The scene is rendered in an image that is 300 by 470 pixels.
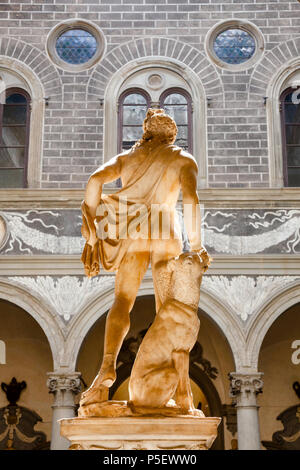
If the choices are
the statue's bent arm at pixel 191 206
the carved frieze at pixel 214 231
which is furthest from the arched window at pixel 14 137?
the statue's bent arm at pixel 191 206

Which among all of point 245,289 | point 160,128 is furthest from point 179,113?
point 160,128

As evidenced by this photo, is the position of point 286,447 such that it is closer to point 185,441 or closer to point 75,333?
point 75,333

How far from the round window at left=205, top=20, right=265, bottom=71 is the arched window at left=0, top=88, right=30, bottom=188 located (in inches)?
125

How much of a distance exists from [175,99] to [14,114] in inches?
104

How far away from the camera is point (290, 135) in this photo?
1336 cm

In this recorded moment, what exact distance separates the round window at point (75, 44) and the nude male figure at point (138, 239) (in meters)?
8.15

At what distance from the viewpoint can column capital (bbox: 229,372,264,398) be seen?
11.7 meters

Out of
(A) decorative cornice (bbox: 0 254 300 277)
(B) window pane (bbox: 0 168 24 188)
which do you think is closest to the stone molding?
→ (A) decorative cornice (bbox: 0 254 300 277)

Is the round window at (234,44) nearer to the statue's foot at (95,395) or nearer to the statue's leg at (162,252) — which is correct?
the statue's leg at (162,252)

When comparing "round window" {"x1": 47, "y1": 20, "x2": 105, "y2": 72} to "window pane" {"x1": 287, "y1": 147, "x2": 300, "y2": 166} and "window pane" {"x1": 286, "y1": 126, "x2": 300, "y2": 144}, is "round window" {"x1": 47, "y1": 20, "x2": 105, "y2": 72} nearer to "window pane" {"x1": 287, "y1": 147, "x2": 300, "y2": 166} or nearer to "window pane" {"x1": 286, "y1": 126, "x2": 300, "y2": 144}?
"window pane" {"x1": 286, "y1": 126, "x2": 300, "y2": 144}

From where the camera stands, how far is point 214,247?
1242 centimetres

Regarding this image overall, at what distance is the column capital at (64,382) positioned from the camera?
11.7m

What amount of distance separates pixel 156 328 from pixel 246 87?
28.9ft

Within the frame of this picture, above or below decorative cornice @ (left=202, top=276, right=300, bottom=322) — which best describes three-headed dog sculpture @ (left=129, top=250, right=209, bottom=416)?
below
